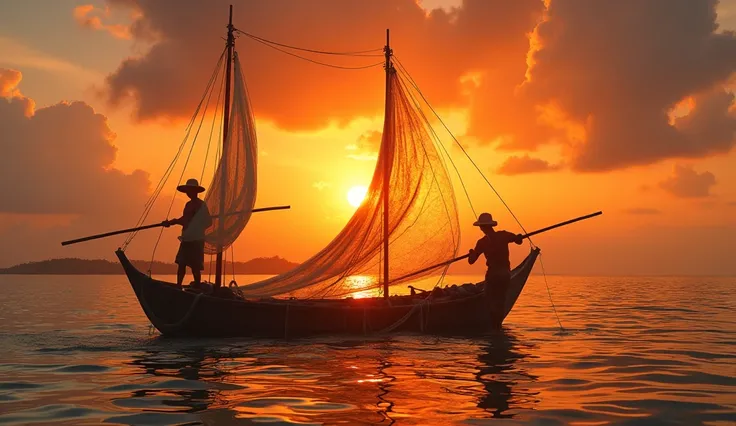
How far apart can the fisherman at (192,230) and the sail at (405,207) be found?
6.06 m

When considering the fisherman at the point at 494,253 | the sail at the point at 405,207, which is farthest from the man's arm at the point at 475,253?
the sail at the point at 405,207

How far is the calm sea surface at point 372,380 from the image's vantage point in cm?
930

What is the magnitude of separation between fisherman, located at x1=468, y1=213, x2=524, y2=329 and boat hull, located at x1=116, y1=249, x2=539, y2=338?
0.91 meters

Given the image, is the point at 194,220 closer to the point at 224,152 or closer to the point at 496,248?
the point at 224,152

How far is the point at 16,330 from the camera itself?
25.0 metres

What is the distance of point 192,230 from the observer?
746 inches

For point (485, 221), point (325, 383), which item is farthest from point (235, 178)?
point (325, 383)

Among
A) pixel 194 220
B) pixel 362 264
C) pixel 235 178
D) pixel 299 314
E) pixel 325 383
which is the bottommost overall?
pixel 325 383

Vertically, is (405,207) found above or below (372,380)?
above

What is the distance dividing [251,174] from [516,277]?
9.90m

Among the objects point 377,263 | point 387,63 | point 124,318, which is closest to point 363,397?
point 377,263

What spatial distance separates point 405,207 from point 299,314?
632 centimetres

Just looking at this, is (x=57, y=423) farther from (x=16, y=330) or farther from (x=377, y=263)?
(x=16, y=330)

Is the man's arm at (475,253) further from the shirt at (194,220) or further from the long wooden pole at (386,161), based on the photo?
the shirt at (194,220)
